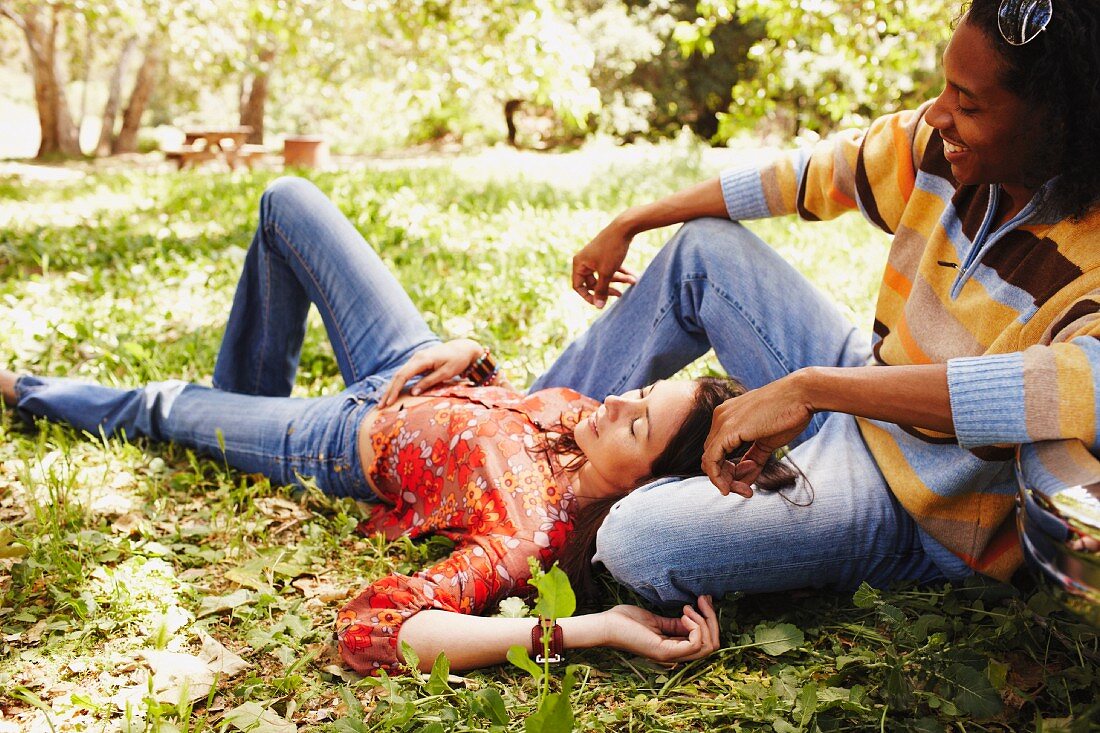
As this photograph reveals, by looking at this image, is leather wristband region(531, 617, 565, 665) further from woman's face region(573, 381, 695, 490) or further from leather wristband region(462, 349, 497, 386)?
leather wristband region(462, 349, 497, 386)

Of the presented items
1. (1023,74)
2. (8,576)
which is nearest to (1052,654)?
(1023,74)

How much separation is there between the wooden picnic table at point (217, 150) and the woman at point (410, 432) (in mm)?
11215

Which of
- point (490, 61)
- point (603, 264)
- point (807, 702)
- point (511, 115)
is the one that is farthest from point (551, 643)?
point (511, 115)

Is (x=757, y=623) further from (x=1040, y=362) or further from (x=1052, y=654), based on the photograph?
(x=1040, y=362)

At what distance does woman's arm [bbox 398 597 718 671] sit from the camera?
2.19 m

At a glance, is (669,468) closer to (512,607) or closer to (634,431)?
(634,431)

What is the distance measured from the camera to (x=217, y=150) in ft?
48.7

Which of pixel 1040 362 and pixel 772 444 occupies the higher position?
pixel 1040 362

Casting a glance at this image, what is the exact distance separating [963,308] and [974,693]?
906 millimetres

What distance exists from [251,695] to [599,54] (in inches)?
658

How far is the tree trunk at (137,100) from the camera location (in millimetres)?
17545

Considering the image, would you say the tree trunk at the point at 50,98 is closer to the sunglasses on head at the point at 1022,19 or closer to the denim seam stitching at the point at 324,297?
the denim seam stitching at the point at 324,297

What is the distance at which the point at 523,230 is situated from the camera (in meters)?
6.53

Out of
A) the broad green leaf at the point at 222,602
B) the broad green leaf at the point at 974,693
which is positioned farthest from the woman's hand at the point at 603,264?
the broad green leaf at the point at 974,693
